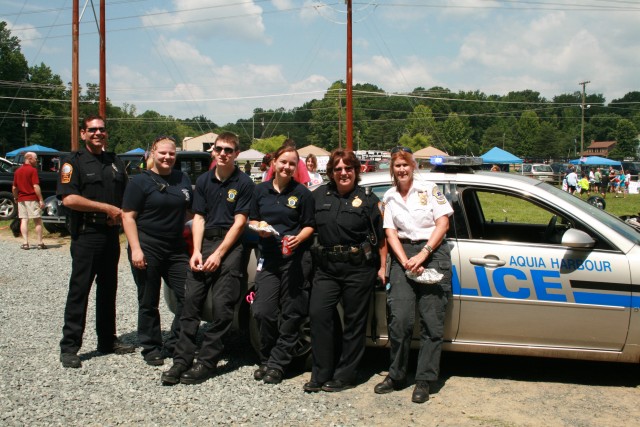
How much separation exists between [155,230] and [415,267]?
2.05 m

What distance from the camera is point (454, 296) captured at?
440 cm

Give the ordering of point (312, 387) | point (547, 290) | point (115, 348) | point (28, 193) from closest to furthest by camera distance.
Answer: point (547, 290) → point (312, 387) → point (115, 348) → point (28, 193)

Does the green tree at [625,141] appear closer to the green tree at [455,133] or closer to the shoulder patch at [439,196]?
the green tree at [455,133]

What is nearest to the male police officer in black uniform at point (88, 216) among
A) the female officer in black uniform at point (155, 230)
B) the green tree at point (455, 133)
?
the female officer in black uniform at point (155, 230)

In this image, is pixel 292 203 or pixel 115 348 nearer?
pixel 292 203

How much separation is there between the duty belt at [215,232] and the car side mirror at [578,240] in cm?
244

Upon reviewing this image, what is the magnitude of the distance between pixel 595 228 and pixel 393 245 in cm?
143

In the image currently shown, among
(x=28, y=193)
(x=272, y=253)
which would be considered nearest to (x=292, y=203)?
(x=272, y=253)

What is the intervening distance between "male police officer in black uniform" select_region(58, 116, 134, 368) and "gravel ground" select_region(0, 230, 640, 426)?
1.25 feet

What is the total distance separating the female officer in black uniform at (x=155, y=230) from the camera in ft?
15.5

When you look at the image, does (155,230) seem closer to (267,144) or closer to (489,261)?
(489,261)

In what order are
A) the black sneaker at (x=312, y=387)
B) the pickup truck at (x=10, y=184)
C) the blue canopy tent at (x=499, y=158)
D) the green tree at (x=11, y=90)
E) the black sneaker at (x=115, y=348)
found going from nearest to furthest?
the black sneaker at (x=312, y=387)
the black sneaker at (x=115, y=348)
the pickup truck at (x=10, y=184)
the blue canopy tent at (x=499, y=158)
the green tree at (x=11, y=90)

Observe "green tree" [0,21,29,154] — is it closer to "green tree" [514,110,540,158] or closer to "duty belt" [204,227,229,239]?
"duty belt" [204,227,229,239]

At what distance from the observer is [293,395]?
434cm
